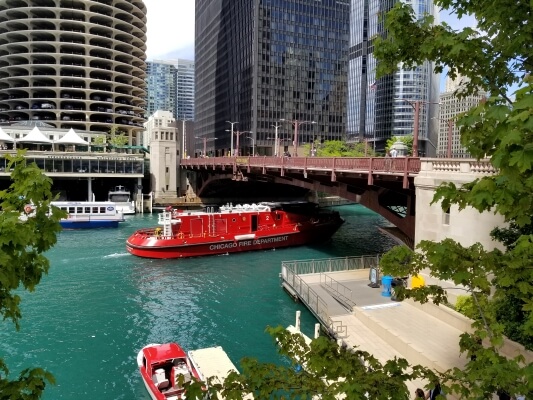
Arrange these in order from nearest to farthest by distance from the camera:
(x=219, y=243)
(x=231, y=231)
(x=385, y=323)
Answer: (x=385, y=323) → (x=219, y=243) → (x=231, y=231)

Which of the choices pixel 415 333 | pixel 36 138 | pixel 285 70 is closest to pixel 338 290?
pixel 415 333

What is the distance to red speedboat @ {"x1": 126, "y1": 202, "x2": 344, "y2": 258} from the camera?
4544 centimetres

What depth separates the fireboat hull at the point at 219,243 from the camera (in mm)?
44938

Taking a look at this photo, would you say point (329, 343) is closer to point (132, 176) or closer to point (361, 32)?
point (132, 176)

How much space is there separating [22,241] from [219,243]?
137ft

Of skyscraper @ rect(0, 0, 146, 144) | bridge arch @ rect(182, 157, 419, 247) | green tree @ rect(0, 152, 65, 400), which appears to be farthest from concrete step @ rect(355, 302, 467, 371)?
skyscraper @ rect(0, 0, 146, 144)

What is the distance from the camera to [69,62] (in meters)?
101

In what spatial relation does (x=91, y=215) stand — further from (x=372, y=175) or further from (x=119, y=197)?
(x=372, y=175)

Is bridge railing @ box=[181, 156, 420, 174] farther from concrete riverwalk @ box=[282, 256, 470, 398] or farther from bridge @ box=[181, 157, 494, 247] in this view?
concrete riverwalk @ box=[282, 256, 470, 398]

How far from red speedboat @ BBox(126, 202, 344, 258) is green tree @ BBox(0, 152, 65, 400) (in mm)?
39064

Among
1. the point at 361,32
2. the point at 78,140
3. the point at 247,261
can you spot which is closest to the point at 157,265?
the point at 247,261

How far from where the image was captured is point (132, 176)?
84625 mm

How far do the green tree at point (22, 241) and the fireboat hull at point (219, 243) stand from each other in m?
39.0

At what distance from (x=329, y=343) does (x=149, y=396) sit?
14.2m
